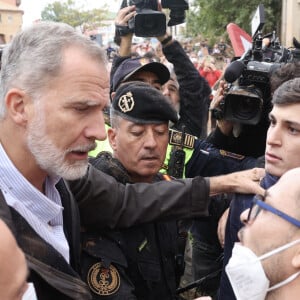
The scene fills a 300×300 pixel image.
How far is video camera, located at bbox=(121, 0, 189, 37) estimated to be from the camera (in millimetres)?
3403

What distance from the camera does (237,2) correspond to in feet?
53.0

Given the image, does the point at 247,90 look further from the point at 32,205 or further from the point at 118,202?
the point at 32,205

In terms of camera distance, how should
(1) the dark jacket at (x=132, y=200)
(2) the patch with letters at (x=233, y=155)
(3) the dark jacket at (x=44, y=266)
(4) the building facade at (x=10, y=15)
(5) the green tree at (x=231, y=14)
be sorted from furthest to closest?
(4) the building facade at (x=10, y=15) → (5) the green tree at (x=231, y=14) → (2) the patch with letters at (x=233, y=155) → (1) the dark jacket at (x=132, y=200) → (3) the dark jacket at (x=44, y=266)

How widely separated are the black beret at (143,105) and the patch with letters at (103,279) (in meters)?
0.72

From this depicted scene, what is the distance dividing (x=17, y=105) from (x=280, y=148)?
3.77 feet

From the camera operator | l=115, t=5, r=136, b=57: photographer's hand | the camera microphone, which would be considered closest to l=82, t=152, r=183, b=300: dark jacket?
the camera microphone

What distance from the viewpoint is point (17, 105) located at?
1553mm

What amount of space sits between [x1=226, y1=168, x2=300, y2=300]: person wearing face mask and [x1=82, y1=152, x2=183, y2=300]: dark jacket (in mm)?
453

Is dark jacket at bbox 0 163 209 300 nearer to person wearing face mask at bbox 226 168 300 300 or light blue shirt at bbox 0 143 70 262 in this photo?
light blue shirt at bbox 0 143 70 262

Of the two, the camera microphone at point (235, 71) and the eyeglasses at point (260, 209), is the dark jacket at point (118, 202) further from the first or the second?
the camera microphone at point (235, 71)

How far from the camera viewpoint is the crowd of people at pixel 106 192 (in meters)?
1.46

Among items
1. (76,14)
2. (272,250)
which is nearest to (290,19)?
(272,250)

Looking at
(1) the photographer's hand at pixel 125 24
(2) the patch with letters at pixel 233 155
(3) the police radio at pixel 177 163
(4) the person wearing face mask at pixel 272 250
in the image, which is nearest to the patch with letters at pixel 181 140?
(3) the police radio at pixel 177 163

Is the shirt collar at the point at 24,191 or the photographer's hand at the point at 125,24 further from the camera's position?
the photographer's hand at the point at 125,24
